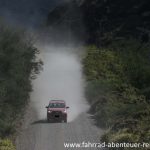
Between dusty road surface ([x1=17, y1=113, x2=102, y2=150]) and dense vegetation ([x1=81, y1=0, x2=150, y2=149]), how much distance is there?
53.4 inches

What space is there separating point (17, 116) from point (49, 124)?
2.62m

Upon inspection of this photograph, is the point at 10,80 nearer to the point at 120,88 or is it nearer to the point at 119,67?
the point at 120,88

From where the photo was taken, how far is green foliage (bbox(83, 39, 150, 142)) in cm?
3302

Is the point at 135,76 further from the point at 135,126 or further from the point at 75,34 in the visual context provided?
the point at 75,34

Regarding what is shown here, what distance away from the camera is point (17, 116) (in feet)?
147

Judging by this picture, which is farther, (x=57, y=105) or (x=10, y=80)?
(x=57, y=105)

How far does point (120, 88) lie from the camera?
58688 millimetres

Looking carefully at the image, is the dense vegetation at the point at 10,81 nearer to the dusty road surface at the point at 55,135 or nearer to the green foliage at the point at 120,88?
the dusty road surface at the point at 55,135

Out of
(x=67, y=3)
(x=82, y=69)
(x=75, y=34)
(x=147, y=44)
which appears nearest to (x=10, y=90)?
(x=82, y=69)

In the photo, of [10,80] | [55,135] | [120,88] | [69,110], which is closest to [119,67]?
[120,88]

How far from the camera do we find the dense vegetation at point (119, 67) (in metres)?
35.0

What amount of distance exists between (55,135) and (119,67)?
37.5 metres

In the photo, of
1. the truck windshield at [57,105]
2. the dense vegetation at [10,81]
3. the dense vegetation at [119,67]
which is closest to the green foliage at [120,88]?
the dense vegetation at [119,67]

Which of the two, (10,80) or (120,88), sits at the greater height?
(120,88)
